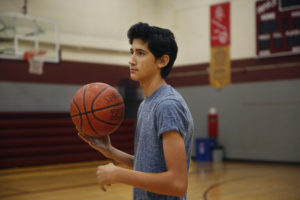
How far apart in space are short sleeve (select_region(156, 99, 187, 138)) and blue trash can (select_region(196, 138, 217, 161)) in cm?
726

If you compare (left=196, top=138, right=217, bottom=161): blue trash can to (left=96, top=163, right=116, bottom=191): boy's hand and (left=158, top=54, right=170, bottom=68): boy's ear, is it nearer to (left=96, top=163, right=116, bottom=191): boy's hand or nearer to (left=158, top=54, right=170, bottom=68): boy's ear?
(left=158, top=54, right=170, bottom=68): boy's ear

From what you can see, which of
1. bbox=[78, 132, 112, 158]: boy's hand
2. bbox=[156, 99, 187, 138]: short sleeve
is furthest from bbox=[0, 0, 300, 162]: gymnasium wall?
bbox=[156, 99, 187, 138]: short sleeve

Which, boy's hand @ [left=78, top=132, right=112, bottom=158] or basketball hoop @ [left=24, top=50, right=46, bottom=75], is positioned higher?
basketball hoop @ [left=24, top=50, right=46, bottom=75]

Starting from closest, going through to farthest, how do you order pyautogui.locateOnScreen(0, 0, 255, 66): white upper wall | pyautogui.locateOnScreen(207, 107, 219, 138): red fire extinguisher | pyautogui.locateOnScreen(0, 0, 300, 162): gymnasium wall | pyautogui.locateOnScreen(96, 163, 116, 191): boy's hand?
pyautogui.locateOnScreen(96, 163, 116, 191): boy's hand, pyautogui.locateOnScreen(0, 0, 300, 162): gymnasium wall, pyautogui.locateOnScreen(0, 0, 255, 66): white upper wall, pyautogui.locateOnScreen(207, 107, 219, 138): red fire extinguisher

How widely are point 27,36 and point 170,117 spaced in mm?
6588

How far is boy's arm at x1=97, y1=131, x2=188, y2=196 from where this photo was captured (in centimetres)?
142

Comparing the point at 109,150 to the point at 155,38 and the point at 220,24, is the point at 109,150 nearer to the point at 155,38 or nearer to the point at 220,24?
the point at 155,38

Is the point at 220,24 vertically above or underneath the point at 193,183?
above

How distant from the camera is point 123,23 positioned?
911 cm

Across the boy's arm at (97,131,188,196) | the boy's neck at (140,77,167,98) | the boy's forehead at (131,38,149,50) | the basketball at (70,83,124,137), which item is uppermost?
the boy's forehead at (131,38,149,50)

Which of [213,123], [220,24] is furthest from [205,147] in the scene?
[220,24]

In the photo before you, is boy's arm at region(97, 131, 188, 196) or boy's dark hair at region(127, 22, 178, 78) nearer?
boy's arm at region(97, 131, 188, 196)

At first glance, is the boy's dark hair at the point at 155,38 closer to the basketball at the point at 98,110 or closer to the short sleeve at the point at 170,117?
the short sleeve at the point at 170,117

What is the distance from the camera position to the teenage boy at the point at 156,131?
4.69 ft
